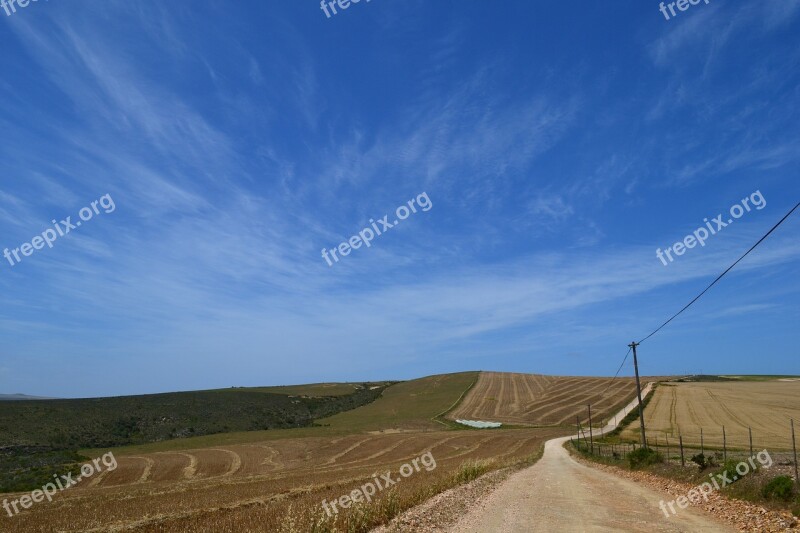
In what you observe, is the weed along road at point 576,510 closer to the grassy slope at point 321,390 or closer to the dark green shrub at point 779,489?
the dark green shrub at point 779,489

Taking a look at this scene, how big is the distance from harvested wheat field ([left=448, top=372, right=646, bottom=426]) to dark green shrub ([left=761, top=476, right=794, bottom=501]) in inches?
2808

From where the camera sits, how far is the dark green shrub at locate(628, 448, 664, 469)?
30188mm

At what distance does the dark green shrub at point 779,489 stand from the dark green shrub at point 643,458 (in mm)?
15087

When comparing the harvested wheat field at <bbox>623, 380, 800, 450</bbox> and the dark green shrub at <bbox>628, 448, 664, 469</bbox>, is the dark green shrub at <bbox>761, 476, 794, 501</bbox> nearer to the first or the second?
the dark green shrub at <bbox>628, 448, 664, 469</bbox>

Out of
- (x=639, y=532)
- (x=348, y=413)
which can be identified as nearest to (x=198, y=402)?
A: (x=348, y=413)

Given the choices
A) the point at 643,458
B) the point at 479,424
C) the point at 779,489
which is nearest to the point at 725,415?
the point at 479,424

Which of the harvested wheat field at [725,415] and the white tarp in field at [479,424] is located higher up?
the harvested wheat field at [725,415]

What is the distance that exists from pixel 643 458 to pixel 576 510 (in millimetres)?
17292

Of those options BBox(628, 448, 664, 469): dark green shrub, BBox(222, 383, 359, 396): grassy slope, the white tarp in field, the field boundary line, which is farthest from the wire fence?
BBox(222, 383, 359, 396): grassy slope

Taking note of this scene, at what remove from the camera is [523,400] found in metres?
108

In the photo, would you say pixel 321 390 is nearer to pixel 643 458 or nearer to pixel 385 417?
pixel 385 417

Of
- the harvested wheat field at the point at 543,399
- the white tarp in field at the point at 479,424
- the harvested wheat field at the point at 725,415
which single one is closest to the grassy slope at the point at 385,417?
the white tarp in field at the point at 479,424

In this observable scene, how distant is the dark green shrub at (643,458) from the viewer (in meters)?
30.2

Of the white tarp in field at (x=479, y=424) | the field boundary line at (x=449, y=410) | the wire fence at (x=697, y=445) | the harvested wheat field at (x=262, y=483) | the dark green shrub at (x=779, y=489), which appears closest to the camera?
the dark green shrub at (x=779, y=489)
